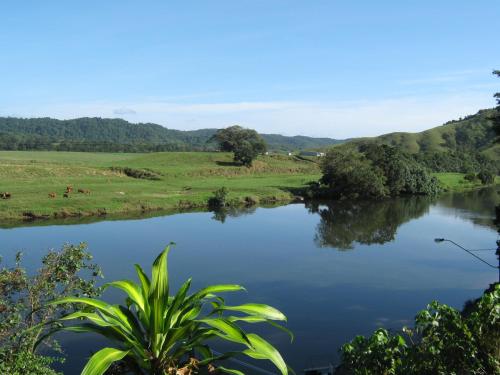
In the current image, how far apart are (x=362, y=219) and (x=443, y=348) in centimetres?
4231

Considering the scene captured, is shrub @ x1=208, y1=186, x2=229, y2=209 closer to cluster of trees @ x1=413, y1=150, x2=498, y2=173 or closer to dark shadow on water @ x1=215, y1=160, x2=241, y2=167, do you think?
dark shadow on water @ x1=215, y1=160, x2=241, y2=167

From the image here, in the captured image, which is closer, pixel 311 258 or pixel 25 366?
pixel 25 366

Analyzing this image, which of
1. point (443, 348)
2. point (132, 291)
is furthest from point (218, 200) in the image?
point (132, 291)

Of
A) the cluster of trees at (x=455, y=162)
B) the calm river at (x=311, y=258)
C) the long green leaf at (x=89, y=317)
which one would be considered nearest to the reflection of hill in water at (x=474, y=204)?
the calm river at (x=311, y=258)

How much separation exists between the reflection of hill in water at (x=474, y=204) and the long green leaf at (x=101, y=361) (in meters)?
44.0

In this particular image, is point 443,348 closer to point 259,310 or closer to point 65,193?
point 259,310

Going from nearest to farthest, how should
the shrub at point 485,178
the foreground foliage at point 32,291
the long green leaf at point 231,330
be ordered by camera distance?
the long green leaf at point 231,330
the foreground foliage at point 32,291
the shrub at point 485,178

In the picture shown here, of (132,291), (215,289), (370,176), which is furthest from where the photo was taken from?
(370,176)

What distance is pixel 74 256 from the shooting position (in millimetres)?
7871

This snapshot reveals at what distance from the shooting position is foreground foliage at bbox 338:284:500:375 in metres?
4.91

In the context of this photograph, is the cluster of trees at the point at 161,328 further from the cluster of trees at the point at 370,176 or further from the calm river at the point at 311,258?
the cluster of trees at the point at 370,176

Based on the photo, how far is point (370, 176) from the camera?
60.8 meters

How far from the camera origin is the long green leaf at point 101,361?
3420 millimetres

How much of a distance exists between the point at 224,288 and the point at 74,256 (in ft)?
14.9
